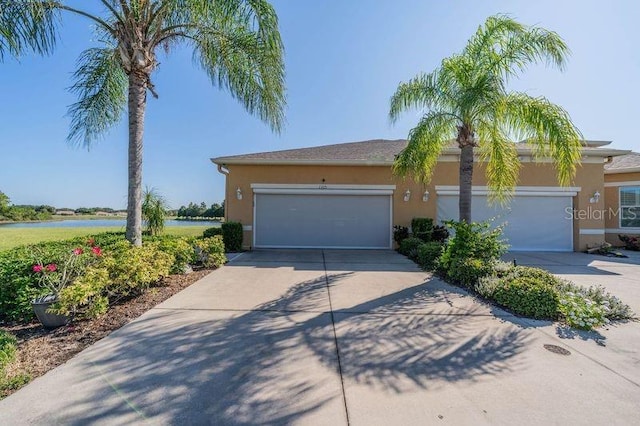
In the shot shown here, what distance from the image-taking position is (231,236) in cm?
1173

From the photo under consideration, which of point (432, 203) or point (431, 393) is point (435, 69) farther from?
point (431, 393)

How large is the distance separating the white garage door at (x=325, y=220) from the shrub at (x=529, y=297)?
7110 mm

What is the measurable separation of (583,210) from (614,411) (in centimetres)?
1298

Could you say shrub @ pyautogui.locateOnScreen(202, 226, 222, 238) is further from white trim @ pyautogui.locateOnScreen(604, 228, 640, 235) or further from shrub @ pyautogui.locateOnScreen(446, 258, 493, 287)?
white trim @ pyautogui.locateOnScreen(604, 228, 640, 235)

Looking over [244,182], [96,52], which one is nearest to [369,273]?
[244,182]

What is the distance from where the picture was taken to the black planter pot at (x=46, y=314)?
13.9 feet

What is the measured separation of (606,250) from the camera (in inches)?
455

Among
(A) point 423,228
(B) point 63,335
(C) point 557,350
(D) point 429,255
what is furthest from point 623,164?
(B) point 63,335

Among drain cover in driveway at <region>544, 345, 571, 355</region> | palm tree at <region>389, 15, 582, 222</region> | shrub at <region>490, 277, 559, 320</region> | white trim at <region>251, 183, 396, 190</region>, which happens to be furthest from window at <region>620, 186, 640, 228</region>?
drain cover in driveway at <region>544, 345, 571, 355</region>

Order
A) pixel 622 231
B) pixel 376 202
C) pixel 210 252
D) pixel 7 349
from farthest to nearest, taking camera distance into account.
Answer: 1. pixel 622 231
2. pixel 376 202
3. pixel 210 252
4. pixel 7 349

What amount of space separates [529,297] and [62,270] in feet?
25.0

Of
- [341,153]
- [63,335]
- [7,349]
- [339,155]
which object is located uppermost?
[341,153]

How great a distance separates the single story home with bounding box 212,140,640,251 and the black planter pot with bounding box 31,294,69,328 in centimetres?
817

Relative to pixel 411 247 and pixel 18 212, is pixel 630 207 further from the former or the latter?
pixel 18 212
